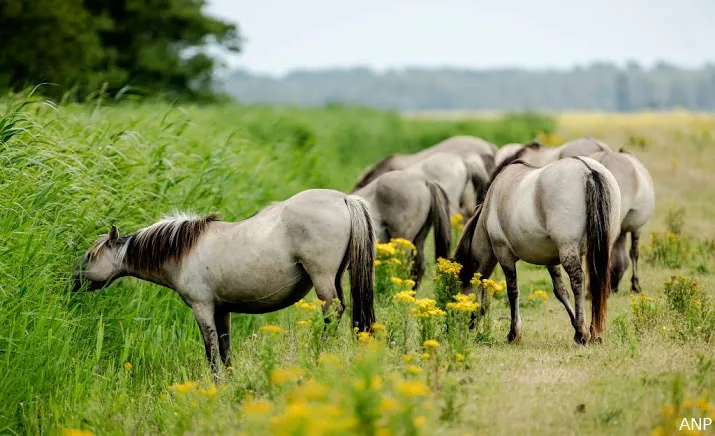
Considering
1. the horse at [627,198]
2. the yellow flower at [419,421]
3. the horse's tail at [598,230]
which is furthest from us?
the horse at [627,198]

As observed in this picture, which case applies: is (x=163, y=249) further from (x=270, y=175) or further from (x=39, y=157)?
(x=270, y=175)

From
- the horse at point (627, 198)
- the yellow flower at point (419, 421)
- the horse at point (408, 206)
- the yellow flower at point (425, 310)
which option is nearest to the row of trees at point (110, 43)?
the horse at point (408, 206)

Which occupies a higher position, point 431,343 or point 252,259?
point 252,259

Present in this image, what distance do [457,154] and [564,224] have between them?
6.56m

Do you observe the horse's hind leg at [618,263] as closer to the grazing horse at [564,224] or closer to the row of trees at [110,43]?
the grazing horse at [564,224]

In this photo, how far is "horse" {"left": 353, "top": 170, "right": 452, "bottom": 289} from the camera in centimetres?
1052

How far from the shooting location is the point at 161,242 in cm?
728

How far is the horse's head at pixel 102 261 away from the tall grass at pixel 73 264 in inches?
8.3

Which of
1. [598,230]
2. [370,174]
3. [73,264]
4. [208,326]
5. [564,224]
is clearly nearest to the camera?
[598,230]

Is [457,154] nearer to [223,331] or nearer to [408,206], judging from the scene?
[408,206]

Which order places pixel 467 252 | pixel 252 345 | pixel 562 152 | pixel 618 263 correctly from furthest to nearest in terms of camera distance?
pixel 562 152, pixel 618 263, pixel 467 252, pixel 252 345

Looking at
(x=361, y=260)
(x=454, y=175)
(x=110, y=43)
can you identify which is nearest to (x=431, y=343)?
(x=361, y=260)

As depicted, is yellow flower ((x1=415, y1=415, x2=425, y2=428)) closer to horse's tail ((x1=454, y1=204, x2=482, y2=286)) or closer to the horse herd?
the horse herd

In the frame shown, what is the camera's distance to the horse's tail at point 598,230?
22.4 ft
